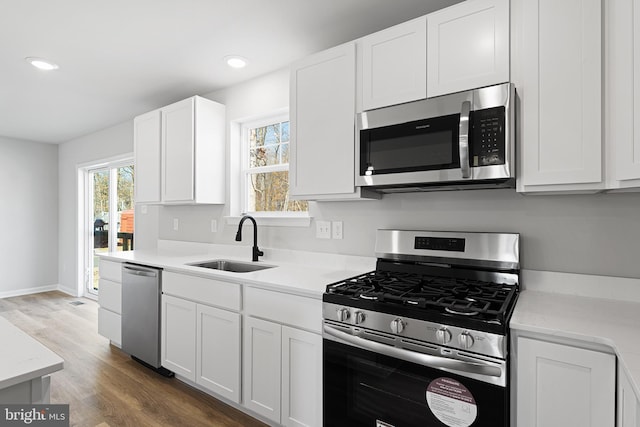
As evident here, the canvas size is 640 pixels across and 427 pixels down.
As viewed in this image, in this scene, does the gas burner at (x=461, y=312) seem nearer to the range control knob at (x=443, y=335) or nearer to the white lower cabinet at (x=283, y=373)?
the range control knob at (x=443, y=335)

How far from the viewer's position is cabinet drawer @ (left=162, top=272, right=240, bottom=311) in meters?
2.17

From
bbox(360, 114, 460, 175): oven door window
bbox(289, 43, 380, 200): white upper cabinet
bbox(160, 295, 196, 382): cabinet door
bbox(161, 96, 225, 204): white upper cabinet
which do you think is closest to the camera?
bbox(360, 114, 460, 175): oven door window

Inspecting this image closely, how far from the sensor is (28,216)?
18.6ft

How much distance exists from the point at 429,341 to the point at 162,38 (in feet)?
8.10

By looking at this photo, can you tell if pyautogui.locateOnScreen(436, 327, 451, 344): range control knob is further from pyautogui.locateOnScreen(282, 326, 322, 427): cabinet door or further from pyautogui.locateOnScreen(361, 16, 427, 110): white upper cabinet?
pyautogui.locateOnScreen(361, 16, 427, 110): white upper cabinet

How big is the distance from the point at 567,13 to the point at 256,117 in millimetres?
2268

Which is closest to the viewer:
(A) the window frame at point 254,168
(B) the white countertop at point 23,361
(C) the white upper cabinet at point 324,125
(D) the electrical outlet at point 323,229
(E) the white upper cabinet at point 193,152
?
(B) the white countertop at point 23,361

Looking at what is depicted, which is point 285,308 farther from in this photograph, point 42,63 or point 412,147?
point 42,63

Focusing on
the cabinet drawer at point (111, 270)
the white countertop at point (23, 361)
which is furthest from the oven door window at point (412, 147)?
the cabinet drawer at point (111, 270)

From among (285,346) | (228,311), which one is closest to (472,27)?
(285,346)

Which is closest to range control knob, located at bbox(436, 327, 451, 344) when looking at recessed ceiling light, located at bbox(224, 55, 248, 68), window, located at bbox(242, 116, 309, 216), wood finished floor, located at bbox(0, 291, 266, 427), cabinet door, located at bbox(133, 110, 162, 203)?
wood finished floor, located at bbox(0, 291, 266, 427)

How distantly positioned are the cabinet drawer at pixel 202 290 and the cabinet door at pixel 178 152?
0.82 m

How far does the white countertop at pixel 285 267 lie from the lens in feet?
6.42

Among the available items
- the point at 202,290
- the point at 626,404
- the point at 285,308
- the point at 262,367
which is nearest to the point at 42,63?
the point at 202,290
